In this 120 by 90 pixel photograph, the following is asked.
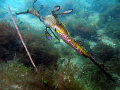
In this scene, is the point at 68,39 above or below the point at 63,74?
above

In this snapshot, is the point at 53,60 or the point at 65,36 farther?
the point at 53,60

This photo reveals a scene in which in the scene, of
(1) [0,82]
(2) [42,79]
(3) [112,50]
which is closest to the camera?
(1) [0,82]

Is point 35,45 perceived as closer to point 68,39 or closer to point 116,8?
point 68,39

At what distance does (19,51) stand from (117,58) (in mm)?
5646

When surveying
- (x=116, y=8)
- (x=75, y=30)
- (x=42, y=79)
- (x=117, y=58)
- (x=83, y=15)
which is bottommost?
(x=117, y=58)

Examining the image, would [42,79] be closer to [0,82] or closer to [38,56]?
[0,82]

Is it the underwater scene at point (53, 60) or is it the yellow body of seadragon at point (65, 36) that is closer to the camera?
the yellow body of seadragon at point (65, 36)

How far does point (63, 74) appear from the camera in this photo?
2.27 m

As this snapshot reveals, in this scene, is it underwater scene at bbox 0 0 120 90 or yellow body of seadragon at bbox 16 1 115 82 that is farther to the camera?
underwater scene at bbox 0 0 120 90

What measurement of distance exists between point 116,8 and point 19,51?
54.9ft

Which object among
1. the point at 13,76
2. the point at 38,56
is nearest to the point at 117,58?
the point at 38,56

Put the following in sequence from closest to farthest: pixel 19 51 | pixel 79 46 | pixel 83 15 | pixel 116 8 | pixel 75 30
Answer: pixel 79 46 → pixel 19 51 → pixel 75 30 → pixel 116 8 → pixel 83 15

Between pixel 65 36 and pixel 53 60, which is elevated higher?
pixel 65 36

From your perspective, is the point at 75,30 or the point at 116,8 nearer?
the point at 75,30
